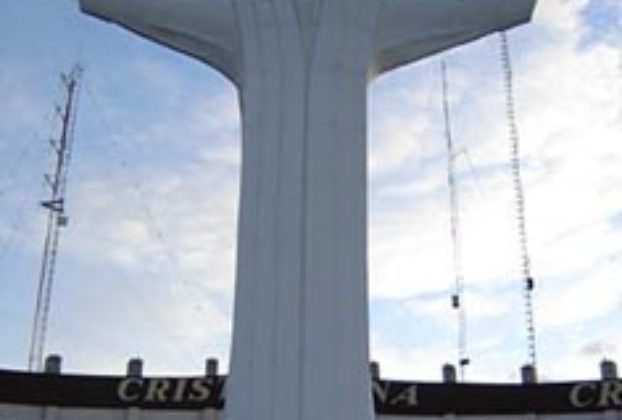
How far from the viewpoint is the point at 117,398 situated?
762 inches

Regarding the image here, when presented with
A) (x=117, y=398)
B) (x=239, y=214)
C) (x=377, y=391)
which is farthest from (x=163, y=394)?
(x=239, y=214)

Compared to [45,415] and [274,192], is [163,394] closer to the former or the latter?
[45,415]

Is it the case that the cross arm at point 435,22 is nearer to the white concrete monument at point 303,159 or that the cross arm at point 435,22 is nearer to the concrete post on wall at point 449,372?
the white concrete monument at point 303,159

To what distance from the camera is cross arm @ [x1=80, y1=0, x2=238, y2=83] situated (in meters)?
9.93

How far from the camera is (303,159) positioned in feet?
31.3

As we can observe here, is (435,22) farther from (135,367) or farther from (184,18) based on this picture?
(135,367)

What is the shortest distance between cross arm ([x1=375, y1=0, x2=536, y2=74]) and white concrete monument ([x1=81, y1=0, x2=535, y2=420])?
1 centimetres

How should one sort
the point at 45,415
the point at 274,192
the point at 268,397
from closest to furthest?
1. the point at 268,397
2. the point at 274,192
3. the point at 45,415

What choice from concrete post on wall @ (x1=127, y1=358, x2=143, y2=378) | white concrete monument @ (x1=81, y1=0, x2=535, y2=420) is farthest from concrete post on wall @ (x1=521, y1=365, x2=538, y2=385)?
white concrete monument @ (x1=81, y1=0, x2=535, y2=420)

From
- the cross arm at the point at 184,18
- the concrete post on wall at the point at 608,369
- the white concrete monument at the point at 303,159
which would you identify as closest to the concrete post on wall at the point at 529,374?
the concrete post on wall at the point at 608,369

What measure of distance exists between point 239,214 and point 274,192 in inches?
14.2

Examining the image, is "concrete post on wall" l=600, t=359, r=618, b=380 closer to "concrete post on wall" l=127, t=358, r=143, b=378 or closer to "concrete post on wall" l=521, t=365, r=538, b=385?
"concrete post on wall" l=521, t=365, r=538, b=385

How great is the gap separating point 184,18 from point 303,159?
173 cm

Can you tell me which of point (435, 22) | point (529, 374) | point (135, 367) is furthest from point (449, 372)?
point (435, 22)
